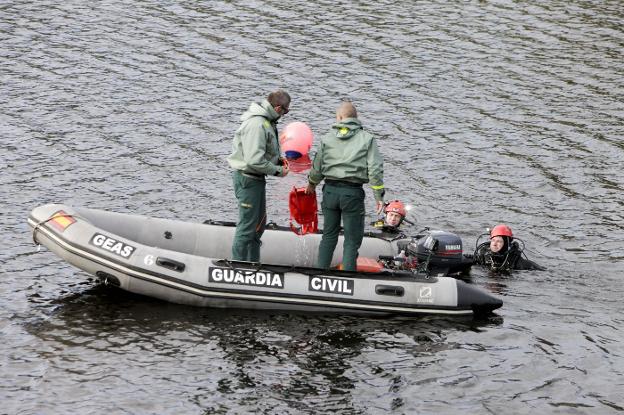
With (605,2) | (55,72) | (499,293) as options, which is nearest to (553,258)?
(499,293)

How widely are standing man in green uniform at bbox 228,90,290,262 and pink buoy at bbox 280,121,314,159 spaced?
6022 mm

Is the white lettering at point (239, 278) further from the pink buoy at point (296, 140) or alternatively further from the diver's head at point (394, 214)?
the pink buoy at point (296, 140)

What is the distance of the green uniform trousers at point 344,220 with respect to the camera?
12.9 meters

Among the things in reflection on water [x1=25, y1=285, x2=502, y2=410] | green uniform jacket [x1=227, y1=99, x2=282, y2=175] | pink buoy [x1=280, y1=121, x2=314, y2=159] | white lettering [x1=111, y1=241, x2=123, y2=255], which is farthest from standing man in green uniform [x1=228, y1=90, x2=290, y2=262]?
pink buoy [x1=280, y1=121, x2=314, y2=159]

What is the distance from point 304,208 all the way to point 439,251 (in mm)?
2014

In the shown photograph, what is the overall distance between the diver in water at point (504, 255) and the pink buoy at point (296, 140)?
511cm

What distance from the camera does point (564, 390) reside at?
454 inches

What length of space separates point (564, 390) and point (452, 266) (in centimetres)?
335

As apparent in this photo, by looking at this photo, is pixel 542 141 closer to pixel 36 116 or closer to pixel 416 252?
pixel 416 252

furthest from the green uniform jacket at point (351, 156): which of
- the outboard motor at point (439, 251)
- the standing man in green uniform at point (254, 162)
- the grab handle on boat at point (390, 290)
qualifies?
the outboard motor at point (439, 251)

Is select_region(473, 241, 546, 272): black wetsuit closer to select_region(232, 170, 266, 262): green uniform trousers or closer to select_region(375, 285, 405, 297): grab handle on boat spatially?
select_region(375, 285, 405, 297): grab handle on boat

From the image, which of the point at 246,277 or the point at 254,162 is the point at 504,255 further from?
the point at 254,162

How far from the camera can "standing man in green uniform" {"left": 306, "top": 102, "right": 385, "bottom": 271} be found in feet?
41.6

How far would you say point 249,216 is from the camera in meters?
13.0
